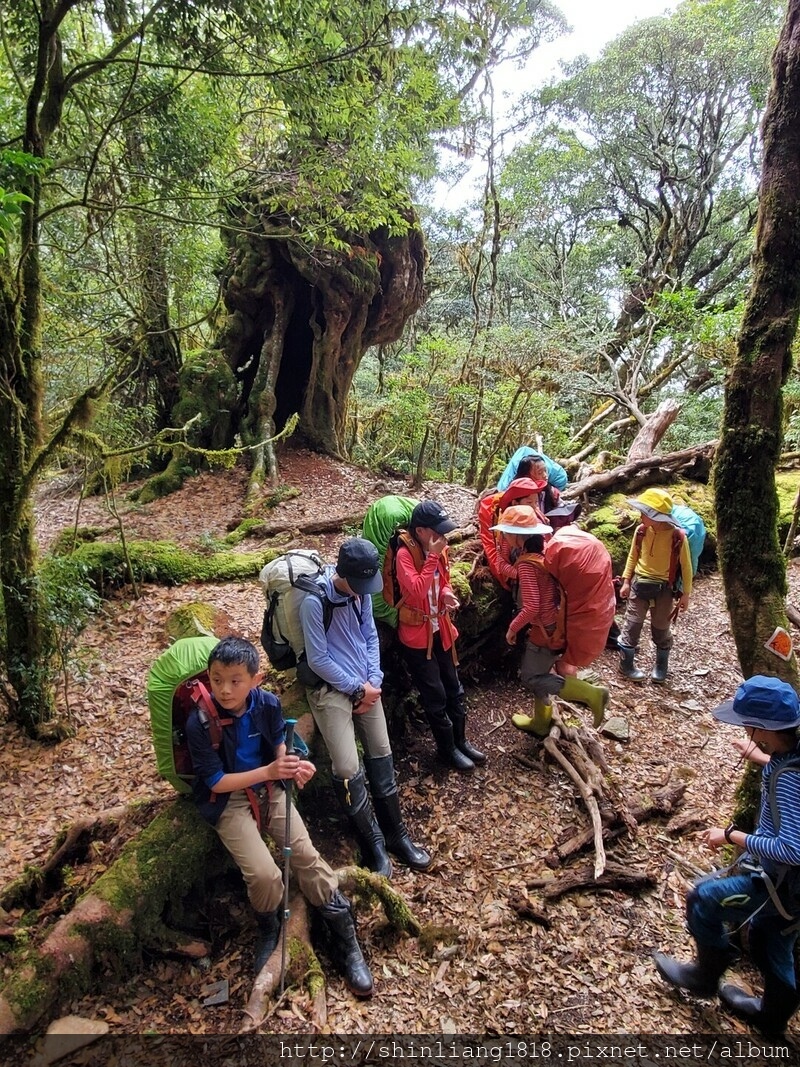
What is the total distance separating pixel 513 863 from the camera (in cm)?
379

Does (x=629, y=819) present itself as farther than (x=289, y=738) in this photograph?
Yes

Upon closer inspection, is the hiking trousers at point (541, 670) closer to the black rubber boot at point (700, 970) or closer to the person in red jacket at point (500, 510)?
the person in red jacket at point (500, 510)

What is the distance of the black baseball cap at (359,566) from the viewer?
10.8 feet

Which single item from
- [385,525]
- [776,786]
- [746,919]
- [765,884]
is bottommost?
[746,919]

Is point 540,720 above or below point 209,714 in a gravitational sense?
below

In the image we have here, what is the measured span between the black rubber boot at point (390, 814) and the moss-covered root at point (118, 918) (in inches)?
41.5

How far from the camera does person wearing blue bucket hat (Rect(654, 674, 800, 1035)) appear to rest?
7.81ft

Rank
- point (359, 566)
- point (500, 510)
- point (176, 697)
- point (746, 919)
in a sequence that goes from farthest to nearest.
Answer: point (500, 510) → point (359, 566) → point (176, 697) → point (746, 919)

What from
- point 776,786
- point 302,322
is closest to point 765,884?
point 776,786

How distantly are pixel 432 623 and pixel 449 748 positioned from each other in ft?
3.93

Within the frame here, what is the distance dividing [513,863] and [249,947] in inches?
70.3

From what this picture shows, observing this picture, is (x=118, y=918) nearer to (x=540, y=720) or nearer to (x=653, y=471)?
(x=540, y=720)

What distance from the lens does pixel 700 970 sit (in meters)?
2.80

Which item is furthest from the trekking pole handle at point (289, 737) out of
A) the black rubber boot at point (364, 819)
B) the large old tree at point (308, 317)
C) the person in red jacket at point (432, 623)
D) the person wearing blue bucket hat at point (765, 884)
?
the large old tree at point (308, 317)
